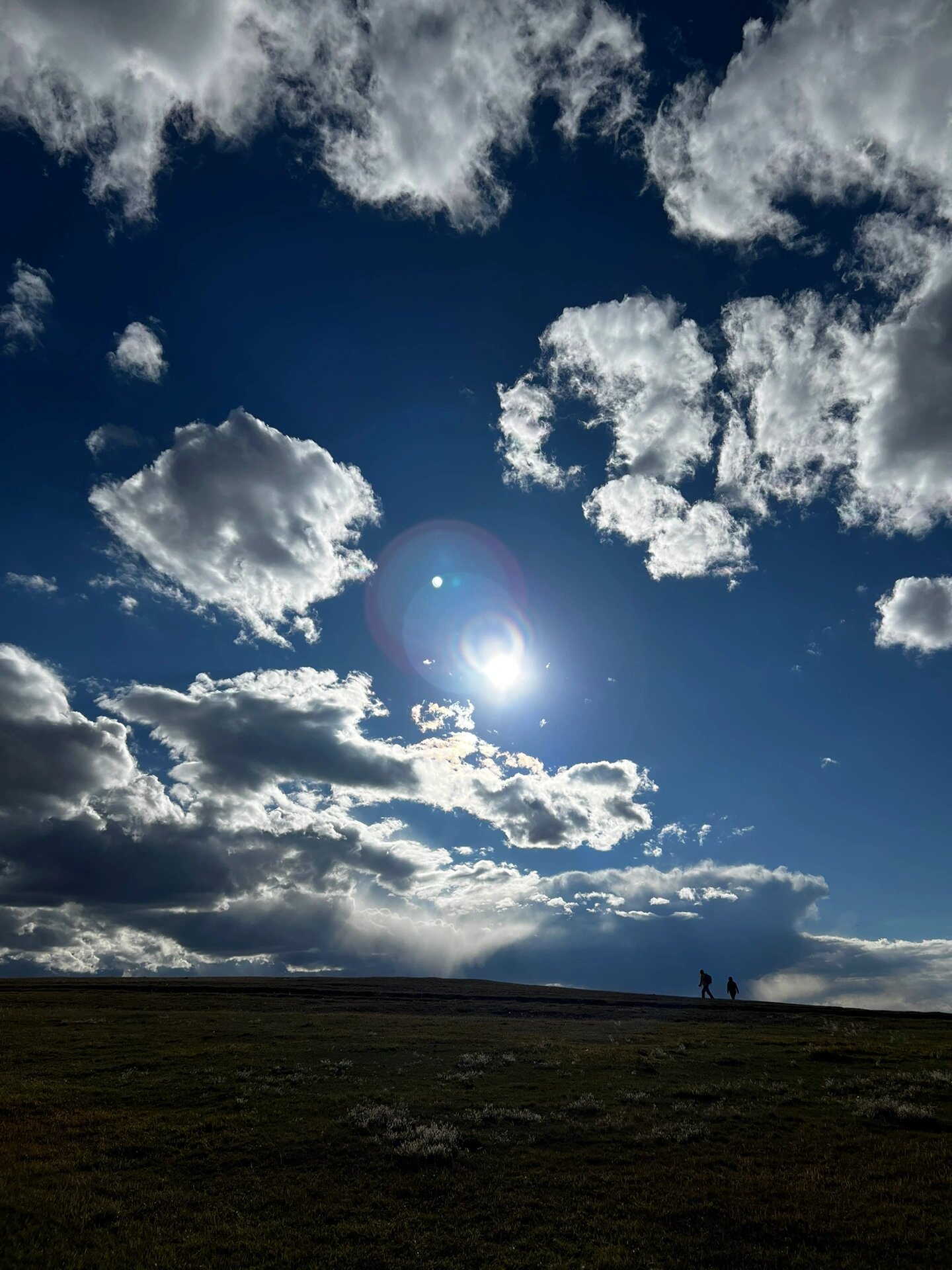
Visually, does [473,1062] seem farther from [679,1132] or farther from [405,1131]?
[679,1132]

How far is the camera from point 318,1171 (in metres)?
19.8

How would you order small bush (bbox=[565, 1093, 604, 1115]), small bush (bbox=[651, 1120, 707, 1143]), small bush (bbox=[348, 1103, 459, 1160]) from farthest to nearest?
small bush (bbox=[565, 1093, 604, 1115]), small bush (bbox=[651, 1120, 707, 1143]), small bush (bbox=[348, 1103, 459, 1160])

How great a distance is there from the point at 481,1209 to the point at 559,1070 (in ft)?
65.2

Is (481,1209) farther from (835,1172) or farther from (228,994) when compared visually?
(228,994)

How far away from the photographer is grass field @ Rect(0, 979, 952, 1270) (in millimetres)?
15117

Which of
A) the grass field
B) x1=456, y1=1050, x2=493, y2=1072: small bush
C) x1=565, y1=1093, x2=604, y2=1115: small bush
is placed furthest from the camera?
x1=456, y1=1050, x2=493, y2=1072: small bush

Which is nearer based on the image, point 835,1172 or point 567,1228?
point 567,1228

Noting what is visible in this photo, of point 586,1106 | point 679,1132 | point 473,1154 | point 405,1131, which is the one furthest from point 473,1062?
point 473,1154

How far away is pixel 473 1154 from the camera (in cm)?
2125

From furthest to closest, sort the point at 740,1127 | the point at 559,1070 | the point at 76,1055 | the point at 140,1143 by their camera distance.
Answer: the point at 76,1055 → the point at 559,1070 → the point at 740,1127 → the point at 140,1143

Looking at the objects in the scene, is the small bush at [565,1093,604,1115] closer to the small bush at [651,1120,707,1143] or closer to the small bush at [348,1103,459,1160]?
the small bush at [651,1120,707,1143]

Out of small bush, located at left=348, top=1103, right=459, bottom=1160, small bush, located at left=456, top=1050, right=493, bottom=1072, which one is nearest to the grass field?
small bush, located at left=348, top=1103, right=459, bottom=1160

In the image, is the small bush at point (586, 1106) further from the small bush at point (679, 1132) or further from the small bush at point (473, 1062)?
the small bush at point (473, 1062)

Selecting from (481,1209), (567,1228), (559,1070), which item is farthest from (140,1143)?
(559,1070)
